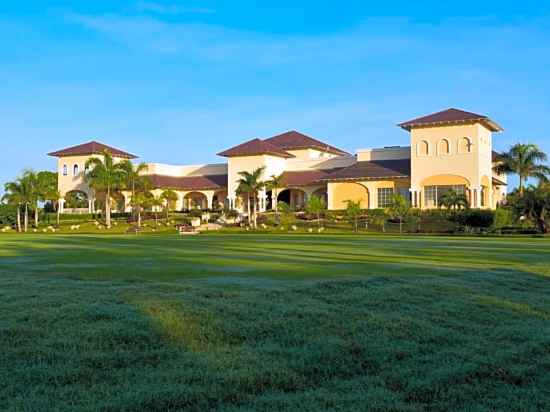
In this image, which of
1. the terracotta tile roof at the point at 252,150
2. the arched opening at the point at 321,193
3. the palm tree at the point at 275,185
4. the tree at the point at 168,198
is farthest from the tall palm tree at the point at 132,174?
the arched opening at the point at 321,193

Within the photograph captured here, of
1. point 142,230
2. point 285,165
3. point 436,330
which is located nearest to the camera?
point 436,330

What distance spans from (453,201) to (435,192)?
669 centimetres

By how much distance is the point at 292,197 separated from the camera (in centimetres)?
7862

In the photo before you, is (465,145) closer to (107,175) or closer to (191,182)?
(191,182)

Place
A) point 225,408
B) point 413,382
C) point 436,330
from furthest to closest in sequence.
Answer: point 436,330, point 413,382, point 225,408

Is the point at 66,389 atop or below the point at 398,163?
below

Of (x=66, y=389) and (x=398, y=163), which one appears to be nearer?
(x=66, y=389)

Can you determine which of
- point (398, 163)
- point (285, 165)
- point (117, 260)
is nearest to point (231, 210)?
point (285, 165)

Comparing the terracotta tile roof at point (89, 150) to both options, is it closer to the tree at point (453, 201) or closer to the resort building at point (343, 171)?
the resort building at point (343, 171)

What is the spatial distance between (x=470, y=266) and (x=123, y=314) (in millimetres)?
9975

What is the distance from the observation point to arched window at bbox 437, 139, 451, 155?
2517 inches

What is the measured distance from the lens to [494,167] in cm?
6962

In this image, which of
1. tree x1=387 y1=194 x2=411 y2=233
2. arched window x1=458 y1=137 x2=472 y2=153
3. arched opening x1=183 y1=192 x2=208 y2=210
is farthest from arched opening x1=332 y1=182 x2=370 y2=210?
arched opening x1=183 y1=192 x2=208 y2=210

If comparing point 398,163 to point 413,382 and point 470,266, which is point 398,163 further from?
point 413,382
